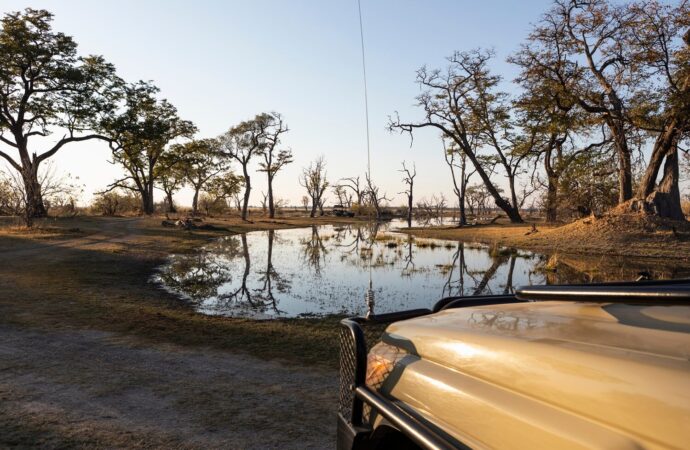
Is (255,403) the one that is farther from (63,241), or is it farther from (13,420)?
(63,241)

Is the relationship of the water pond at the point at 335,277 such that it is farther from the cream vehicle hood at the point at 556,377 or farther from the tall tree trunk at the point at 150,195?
the tall tree trunk at the point at 150,195

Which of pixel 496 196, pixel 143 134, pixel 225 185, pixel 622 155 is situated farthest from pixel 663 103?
pixel 225 185

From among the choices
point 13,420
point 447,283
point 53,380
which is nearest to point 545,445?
point 13,420

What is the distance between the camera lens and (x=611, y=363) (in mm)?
1312

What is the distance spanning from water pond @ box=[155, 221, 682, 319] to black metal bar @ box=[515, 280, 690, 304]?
784 centimetres

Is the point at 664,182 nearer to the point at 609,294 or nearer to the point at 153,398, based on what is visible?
the point at 153,398

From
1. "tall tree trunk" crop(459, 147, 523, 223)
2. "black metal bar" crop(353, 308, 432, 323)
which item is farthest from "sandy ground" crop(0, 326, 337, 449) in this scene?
"tall tree trunk" crop(459, 147, 523, 223)

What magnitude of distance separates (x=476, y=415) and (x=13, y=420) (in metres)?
4.25

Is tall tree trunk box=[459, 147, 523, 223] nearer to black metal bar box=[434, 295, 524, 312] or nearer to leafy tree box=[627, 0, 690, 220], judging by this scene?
leafy tree box=[627, 0, 690, 220]

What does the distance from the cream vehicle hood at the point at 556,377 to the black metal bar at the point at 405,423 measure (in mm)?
57

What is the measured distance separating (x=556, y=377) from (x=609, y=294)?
0.43 meters

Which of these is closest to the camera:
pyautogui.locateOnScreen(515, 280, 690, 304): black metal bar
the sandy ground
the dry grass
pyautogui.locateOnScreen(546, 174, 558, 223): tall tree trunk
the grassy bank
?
pyautogui.locateOnScreen(515, 280, 690, 304): black metal bar

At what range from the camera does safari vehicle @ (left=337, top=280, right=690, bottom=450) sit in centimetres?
120

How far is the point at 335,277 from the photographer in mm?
15250
